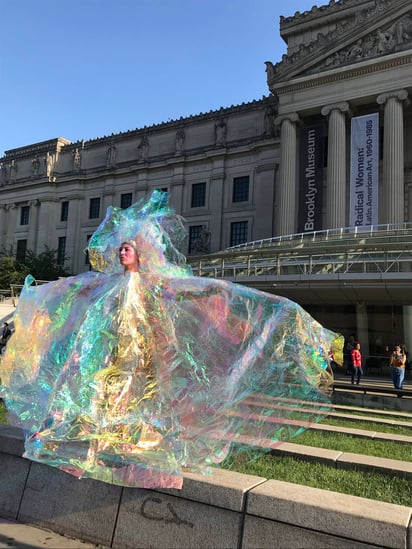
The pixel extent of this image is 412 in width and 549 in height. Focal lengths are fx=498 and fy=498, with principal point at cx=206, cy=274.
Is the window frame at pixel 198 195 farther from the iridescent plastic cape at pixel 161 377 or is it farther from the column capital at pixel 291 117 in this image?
the iridescent plastic cape at pixel 161 377

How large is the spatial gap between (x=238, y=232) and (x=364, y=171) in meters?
15.1

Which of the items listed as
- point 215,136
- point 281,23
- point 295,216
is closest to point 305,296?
point 295,216

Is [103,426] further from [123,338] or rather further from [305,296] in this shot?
[305,296]

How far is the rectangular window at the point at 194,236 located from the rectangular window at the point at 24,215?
23574 mm

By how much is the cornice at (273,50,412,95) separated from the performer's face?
37011 mm

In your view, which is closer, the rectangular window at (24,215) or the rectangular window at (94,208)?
the rectangular window at (94,208)

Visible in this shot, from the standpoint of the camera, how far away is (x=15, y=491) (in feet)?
14.6

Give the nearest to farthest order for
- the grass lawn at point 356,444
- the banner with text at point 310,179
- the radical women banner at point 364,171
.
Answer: the grass lawn at point 356,444 < the radical women banner at point 364,171 < the banner with text at point 310,179

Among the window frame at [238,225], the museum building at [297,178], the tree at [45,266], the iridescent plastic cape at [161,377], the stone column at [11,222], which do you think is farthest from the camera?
the stone column at [11,222]

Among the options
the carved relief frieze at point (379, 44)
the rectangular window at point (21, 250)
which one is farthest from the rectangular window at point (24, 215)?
the carved relief frieze at point (379, 44)

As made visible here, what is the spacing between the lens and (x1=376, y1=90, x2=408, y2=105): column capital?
116 ft

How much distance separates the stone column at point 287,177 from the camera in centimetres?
3831

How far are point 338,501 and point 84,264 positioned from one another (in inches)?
2128

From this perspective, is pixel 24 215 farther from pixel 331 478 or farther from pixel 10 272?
pixel 331 478
